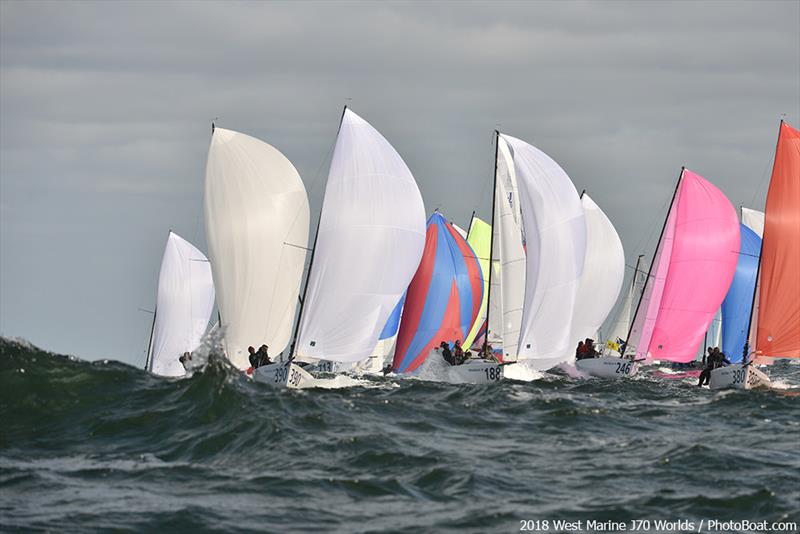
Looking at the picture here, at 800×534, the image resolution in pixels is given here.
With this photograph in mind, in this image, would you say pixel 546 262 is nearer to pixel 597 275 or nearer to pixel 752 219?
pixel 597 275

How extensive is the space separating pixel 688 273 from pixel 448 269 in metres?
8.85

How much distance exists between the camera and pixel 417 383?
37.4 metres

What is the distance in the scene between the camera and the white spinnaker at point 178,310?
198ft

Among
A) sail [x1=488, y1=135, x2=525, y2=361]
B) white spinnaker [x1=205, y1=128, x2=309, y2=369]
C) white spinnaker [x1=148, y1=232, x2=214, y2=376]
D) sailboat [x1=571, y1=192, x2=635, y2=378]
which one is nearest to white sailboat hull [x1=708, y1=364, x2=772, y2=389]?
sail [x1=488, y1=135, x2=525, y2=361]

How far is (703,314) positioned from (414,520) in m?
32.3

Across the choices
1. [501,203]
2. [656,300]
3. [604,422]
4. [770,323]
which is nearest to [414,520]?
[604,422]

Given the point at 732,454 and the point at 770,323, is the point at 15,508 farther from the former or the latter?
the point at 770,323

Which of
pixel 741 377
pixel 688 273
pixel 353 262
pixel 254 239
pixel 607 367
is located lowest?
pixel 607 367

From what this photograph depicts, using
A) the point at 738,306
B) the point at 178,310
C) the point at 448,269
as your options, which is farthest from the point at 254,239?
the point at 738,306

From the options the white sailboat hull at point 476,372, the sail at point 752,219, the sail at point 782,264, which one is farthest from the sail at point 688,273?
the sail at point 752,219

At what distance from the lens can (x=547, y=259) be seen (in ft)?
135

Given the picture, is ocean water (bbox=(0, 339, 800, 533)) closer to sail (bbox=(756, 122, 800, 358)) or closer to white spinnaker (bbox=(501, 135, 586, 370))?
sail (bbox=(756, 122, 800, 358))

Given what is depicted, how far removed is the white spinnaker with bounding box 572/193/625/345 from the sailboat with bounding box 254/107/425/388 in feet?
58.9

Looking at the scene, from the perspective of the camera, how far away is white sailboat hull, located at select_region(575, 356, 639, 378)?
145 ft
